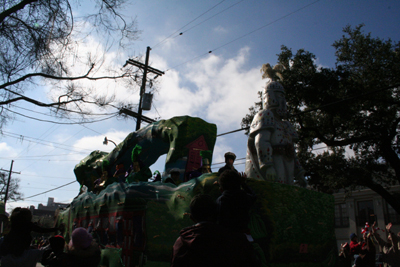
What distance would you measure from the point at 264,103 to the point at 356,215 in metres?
18.0

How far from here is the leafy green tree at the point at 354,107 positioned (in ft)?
44.3

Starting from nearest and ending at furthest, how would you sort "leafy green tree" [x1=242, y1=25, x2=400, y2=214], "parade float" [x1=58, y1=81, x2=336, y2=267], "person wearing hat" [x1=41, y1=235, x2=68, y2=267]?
1. "person wearing hat" [x1=41, y1=235, x2=68, y2=267]
2. "parade float" [x1=58, y1=81, x2=336, y2=267]
3. "leafy green tree" [x1=242, y1=25, x2=400, y2=214]

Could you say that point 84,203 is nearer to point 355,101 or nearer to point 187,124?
point 187,124

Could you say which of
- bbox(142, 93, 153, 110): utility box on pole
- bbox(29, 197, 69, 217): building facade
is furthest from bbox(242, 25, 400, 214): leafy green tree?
bbox(29, 197, 69, 217): building facade

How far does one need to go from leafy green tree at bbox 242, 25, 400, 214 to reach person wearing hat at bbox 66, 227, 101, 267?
1247cm

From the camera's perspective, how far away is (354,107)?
14.0 metres

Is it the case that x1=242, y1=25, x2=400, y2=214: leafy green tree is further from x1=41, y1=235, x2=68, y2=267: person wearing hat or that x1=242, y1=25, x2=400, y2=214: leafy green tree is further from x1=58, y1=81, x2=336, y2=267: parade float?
x1=41, y1=235, x2=68, y2=267: person wearing hat

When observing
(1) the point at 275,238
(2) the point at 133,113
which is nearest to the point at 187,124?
(1) the point at 275,238

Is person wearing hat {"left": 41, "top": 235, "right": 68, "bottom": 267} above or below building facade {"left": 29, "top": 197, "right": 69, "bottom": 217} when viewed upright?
below

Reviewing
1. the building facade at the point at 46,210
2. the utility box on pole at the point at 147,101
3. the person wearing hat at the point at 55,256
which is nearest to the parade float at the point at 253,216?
the person wearing hat at the point at 55,256

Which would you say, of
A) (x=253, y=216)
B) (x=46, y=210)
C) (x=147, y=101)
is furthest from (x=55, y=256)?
(x=46, y=210)

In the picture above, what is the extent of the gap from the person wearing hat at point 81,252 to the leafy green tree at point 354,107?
12467mm

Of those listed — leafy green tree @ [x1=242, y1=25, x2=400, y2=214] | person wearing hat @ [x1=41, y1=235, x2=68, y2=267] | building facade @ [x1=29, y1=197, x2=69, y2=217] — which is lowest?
person wearing hat @ [x1=41, y1=235, x2=68, y2=267]

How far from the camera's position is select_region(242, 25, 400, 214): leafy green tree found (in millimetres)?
13516
